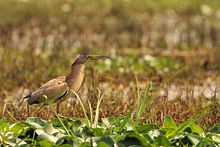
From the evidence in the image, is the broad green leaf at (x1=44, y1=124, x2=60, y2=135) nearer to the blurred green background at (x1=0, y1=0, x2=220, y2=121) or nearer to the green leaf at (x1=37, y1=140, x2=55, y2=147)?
the green leaf at (x1=37, y1=140, x2=55, y2=147)

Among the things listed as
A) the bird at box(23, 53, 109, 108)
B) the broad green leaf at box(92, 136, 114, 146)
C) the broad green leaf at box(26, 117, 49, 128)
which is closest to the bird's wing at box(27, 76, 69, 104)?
the bird at box(23, 53, 109, 108)

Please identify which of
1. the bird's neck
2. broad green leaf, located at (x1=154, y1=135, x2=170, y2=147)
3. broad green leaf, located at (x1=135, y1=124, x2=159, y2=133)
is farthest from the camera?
the bird's neck

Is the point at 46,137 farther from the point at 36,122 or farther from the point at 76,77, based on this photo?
the point at 76,77

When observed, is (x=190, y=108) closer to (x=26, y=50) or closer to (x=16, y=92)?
(x=16, y=92)

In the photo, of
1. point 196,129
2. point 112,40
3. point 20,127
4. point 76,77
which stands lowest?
point 112,40

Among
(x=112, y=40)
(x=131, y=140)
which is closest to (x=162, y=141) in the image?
(x=131, y=140)

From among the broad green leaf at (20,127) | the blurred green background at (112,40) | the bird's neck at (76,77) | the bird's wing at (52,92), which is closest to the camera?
the broad green leaf at (20,127)

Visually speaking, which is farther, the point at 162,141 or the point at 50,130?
the point at 50,130

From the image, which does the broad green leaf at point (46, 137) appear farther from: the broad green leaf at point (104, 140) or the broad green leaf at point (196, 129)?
the broad green leaf at point (196, 129)

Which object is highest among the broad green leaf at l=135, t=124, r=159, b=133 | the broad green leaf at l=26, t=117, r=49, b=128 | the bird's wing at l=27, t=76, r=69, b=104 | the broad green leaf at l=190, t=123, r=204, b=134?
the bird's wing at l=27, t=76, r=69, b=104

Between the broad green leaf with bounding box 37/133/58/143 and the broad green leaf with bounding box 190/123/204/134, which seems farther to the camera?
the broad green leaf with bounding box 190/123/204/134

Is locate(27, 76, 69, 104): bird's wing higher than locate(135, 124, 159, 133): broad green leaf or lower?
higher

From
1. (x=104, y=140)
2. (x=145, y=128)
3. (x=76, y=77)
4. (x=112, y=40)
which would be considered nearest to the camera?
(x=104, y=140)

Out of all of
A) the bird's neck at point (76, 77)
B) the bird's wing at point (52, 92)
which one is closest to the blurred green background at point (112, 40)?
the bird's neck at point (76, 77)
